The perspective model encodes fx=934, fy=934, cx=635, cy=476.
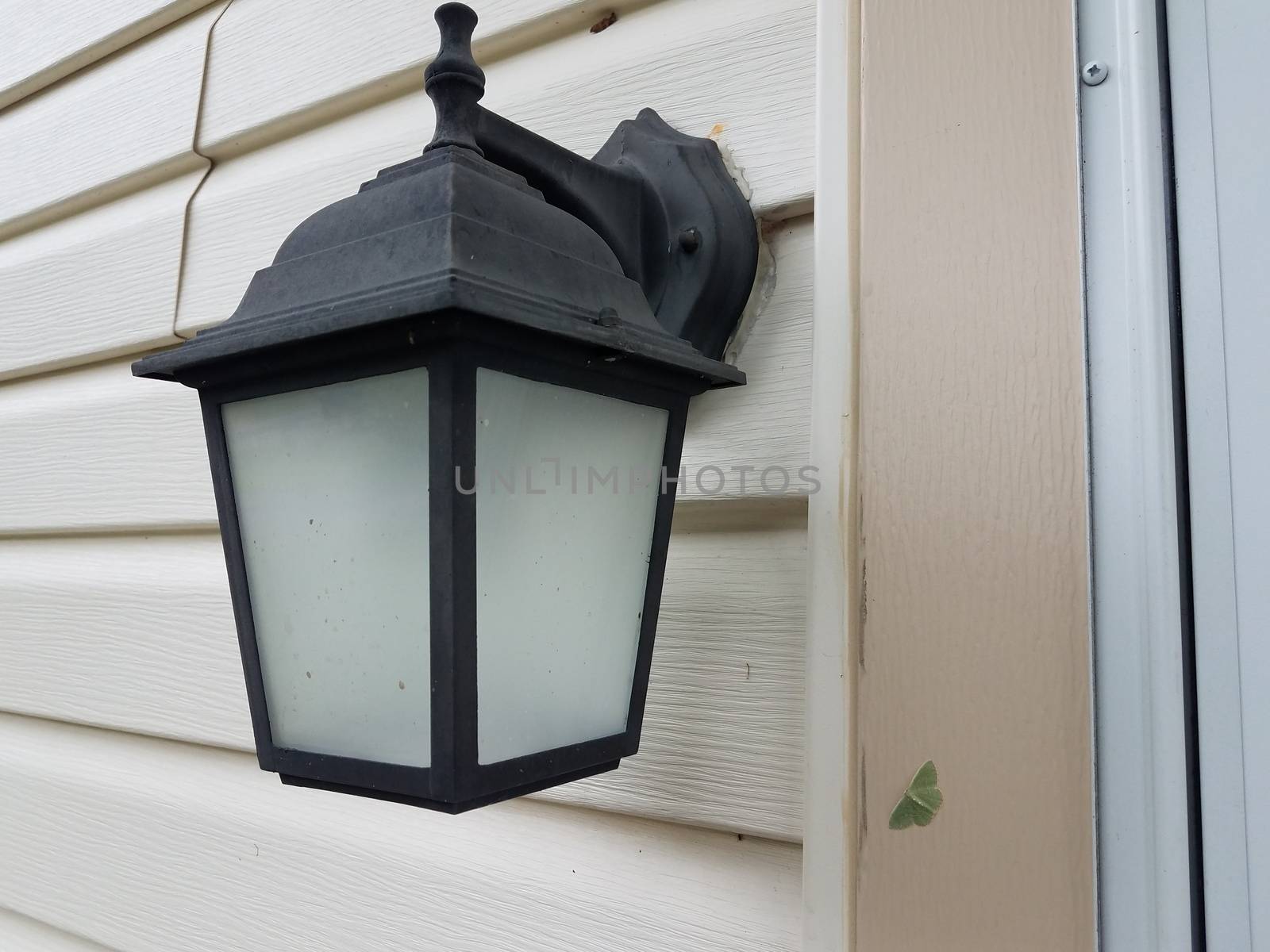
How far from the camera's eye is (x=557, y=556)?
0.47 meters

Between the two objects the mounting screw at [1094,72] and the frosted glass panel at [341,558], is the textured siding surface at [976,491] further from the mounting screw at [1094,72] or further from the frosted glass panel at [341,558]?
the frosted glass panel at [341,558]

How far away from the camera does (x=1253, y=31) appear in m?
0.46

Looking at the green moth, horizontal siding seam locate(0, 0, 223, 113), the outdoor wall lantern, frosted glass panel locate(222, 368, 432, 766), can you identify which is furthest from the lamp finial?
horizontal siding seam locate(0, 0, 223, 113)

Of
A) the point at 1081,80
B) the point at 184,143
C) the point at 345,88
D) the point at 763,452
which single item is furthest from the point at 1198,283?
the point at 184,143

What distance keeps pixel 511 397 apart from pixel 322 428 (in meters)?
0.10

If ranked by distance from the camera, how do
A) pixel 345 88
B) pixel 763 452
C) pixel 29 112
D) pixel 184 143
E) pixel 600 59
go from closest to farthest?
1. pixel 763 452
2. pixel 600 59
3. pixel 345 88
4. pixel 184 143
5. pixel 29 112

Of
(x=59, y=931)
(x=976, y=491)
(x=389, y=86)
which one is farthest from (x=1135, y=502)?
(x=59, y=931)

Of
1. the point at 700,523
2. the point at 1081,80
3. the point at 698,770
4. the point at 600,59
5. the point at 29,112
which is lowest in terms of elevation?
the point at 698,770

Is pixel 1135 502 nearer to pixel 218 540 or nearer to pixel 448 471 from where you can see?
pixel 448 471

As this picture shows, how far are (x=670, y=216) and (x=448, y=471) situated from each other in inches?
11.0

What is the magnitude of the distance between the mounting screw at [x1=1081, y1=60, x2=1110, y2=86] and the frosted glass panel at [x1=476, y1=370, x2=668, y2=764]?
0.92 feet

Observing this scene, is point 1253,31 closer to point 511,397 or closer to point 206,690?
point 511,397

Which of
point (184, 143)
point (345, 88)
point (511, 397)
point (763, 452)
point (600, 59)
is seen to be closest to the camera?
point (511, 397)

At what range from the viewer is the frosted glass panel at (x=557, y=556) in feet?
1.39
